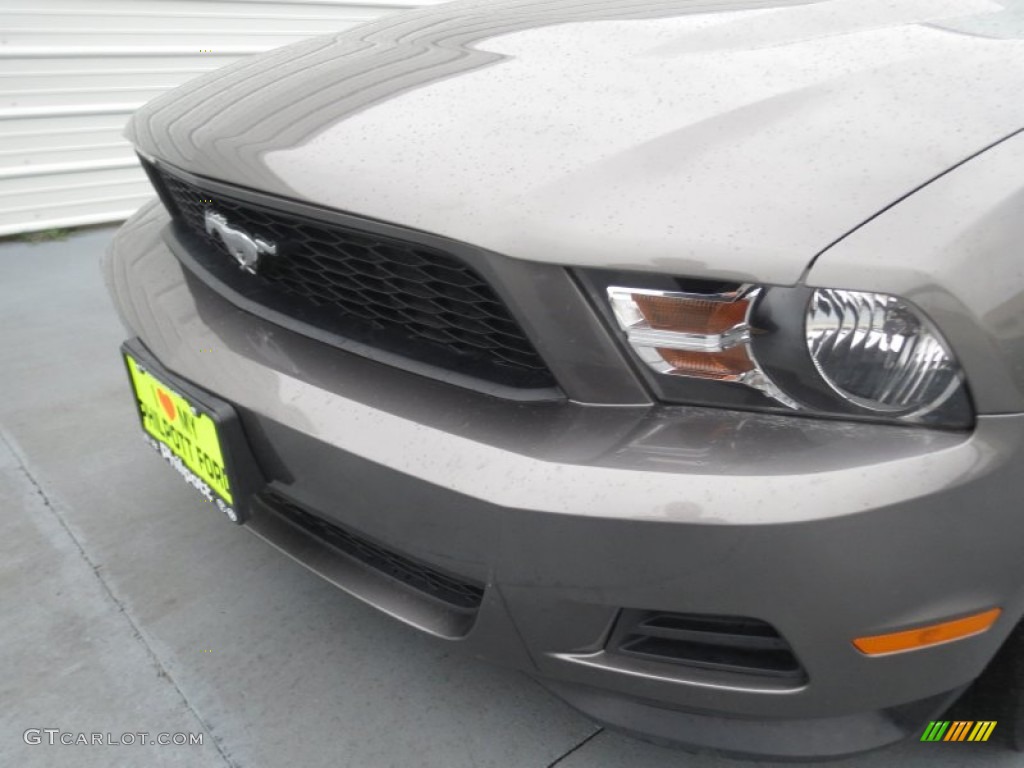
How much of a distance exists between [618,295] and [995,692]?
2.93ft

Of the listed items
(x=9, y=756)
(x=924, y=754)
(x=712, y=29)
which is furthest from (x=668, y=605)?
(x=9, y=756)

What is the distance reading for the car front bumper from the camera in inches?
39.4

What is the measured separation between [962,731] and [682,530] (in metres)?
0.76

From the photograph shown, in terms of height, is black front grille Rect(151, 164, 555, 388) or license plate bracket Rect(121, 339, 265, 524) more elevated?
black front grille Rect(151, 164, 555, 388)

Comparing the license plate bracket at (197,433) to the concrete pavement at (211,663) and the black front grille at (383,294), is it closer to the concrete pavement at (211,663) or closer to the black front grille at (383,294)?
the black front grille at (383,294)

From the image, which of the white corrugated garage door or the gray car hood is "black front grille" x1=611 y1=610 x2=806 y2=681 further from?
the white corrugated garage door

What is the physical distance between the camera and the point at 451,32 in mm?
1791

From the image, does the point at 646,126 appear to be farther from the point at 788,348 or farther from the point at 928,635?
the point at 928,635

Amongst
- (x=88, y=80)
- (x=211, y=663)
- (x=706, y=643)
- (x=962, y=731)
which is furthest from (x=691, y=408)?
(x=88, y=80)

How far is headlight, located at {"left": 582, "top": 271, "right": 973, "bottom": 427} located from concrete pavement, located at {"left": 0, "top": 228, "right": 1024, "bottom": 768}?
58 cm

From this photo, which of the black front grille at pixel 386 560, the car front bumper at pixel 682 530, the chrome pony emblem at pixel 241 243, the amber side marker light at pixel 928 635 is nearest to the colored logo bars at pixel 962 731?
the car front bumper at pixel 682 530

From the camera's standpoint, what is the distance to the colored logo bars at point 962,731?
136cm

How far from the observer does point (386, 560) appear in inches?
56.1

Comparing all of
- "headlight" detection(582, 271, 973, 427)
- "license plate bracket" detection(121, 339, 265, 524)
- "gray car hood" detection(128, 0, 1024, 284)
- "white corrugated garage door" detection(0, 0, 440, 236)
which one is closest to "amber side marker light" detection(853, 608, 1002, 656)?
"headlight" detection(582, 271, 973, 427)
